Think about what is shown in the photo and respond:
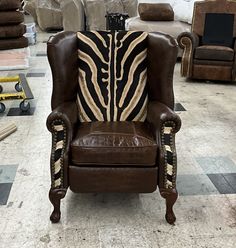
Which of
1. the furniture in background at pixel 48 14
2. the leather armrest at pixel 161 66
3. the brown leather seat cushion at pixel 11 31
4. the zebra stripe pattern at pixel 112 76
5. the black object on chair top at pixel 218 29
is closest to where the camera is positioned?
the leather armrest at pixel 161 66

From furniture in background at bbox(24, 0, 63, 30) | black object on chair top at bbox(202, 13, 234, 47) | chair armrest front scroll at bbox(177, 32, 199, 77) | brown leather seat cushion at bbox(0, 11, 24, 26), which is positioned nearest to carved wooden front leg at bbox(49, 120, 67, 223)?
chair armrest front scroll at bbox(177, 32, 199, 77)

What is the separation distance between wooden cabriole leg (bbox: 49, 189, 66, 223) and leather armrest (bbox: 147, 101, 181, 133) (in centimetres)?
65

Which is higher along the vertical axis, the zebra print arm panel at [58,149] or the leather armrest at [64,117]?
the leather armrest at [64,117]

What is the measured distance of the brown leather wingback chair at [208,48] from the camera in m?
4.72

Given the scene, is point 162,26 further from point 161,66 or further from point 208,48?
point 161,66

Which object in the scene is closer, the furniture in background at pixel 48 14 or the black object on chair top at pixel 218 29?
the black object on chair top at pixel 218 29

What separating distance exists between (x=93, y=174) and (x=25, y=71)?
3.76 metres

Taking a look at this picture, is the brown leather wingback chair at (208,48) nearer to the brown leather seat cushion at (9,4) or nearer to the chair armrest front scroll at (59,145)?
the brown leather seat cushion at (9,4)

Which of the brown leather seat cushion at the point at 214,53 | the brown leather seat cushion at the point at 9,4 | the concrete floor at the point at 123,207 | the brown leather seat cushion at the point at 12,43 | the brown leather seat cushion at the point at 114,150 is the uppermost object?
the brown leather seat cushion at the point at 9,4

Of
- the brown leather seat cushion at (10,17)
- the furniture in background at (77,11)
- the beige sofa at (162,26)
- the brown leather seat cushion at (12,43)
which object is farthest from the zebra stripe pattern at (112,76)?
the furniture in background at (77,11)

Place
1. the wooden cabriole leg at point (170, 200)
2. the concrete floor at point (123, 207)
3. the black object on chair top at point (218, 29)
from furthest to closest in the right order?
the black object on chair top at point (218, 29) < the wooden cabriole leg at point (170, 200) < the concrete floor at point (123, 207)

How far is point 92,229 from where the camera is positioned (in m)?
1.99

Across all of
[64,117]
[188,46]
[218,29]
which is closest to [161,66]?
[64,117]

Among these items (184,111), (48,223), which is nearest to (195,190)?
(48,223)
